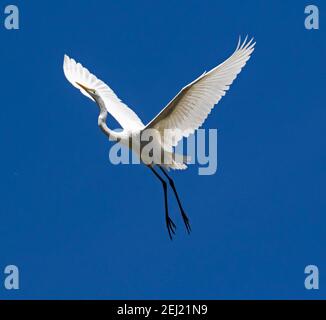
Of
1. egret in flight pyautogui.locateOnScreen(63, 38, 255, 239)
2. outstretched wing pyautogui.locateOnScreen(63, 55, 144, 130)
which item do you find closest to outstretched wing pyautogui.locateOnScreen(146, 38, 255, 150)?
egret in flight pyautogui.locateOnScreen(63, 38, 255, 239)

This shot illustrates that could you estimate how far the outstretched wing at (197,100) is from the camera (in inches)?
451

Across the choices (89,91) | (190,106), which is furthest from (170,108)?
(89,91)

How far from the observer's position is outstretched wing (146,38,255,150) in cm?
1145

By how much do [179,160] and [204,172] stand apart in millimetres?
554

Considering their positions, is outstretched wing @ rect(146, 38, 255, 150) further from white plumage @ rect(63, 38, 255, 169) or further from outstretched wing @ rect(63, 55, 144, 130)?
outstretched wing @ rect(63, 55, 144, 130)

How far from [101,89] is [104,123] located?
4.84ft

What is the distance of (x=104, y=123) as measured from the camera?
12.5 meters

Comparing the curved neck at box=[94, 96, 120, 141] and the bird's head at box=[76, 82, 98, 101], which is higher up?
the bird's head at box=[76, 82, 98, 101]

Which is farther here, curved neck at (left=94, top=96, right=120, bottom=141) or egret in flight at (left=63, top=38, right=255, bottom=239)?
curved neck at (left=94, top=96, right=120, bottom=141)

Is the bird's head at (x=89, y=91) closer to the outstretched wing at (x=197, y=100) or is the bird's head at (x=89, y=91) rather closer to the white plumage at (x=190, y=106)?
the white plumage at (x=190, y=106)

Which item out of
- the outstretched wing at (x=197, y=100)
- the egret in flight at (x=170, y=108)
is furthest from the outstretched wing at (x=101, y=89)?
the outstretched wing at (x=197, y=100)

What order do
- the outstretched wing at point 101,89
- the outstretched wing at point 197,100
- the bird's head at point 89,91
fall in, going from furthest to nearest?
the outstretched wing at point 101,89, the bird's head at point 89,91, the outstretched wing at point 197,100

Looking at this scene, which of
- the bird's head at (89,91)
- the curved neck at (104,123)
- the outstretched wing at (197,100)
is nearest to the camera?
the outstretched wing at (197,100)

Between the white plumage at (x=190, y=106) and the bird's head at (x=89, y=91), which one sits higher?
the bird's head at (x=89, y=91)
